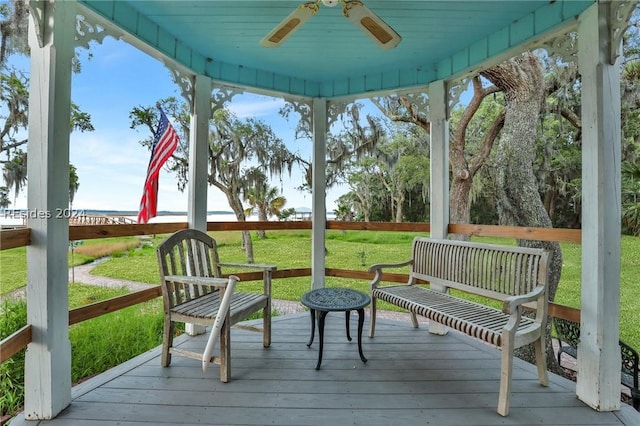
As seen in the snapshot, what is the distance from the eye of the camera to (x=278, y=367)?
2.24m

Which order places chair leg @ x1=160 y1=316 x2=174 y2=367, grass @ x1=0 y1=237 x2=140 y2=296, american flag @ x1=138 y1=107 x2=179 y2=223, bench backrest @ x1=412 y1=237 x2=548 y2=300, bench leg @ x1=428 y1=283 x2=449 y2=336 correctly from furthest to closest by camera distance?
grass @ x1=0 y1=237 x2=140 y2=296 → bench leg @ x1=428 y1=283 x2=449 y2=336 → american flag @ x1=138 y1=107 x2=179 y2=223 → chair leg @ x1=160 y1=316 x2=174 y2=367 → bench backrest @ x1=412 y1=237 x2=548 y2=300

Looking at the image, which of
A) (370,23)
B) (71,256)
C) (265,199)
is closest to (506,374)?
(370,23)

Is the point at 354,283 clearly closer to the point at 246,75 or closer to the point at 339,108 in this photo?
the point at 339,108

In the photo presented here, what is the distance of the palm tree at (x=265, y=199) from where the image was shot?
6918 millimetres

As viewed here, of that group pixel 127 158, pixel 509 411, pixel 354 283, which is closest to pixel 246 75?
pixel 509 411

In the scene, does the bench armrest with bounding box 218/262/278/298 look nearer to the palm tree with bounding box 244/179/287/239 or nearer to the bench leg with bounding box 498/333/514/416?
the bench leg with bounding box 498/333/514/416

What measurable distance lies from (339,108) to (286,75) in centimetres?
69

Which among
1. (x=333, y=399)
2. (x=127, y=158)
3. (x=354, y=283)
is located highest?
(x=127, y=158)

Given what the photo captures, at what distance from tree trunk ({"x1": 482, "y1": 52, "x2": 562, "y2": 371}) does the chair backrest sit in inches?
139

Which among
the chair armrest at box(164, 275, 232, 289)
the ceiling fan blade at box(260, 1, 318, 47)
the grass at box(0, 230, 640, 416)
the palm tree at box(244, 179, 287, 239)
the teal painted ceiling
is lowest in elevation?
the grass at box(0, 230, 640, 416)

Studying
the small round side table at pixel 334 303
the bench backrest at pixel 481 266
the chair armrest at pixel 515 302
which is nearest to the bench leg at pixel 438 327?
the bench backrest at pixel 481 266

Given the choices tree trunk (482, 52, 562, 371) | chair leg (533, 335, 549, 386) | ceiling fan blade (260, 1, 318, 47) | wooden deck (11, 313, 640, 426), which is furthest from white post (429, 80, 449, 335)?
ceiling fan blade (260, 1, 318, 47)

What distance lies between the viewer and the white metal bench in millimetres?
1766

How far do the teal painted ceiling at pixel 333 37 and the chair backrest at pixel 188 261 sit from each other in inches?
60.0
